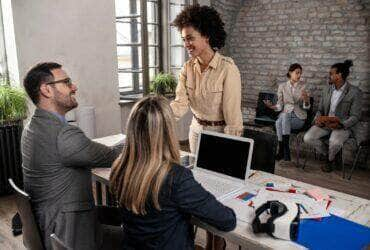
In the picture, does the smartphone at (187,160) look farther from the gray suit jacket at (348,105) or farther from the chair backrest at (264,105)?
the chair backrest at (264,105)

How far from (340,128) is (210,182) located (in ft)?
9.71

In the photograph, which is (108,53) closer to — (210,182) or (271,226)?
(210,182)

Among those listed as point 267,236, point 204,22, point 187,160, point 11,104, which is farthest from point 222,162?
point 11,104

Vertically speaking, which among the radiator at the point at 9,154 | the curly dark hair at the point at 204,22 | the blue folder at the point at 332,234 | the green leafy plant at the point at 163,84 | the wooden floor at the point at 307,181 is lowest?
the wooden floor at the point at 307,181

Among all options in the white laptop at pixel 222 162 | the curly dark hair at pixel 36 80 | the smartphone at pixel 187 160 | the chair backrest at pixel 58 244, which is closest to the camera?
the chair backrest at pixel 58 244

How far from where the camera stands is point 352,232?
1426mm

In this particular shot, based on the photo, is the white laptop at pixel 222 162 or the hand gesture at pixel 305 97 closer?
the white laptop at pixel 222 162

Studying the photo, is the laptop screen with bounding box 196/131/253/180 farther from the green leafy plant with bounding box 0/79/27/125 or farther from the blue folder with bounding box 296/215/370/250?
the green leafy plant with bounding box 0/79/27/125

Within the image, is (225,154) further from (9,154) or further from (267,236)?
(9,154)

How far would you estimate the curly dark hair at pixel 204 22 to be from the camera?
2453 mm

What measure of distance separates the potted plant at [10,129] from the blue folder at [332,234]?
297 centimetres

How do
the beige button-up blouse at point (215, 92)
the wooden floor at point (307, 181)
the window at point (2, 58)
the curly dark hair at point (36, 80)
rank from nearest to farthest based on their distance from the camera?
1. the curly dark hair at point (36, 80)
2. the beige button-up blouse at point (215, 92)
3. the wooden floor at point (307, 181)
4. the window at point (2, 58)

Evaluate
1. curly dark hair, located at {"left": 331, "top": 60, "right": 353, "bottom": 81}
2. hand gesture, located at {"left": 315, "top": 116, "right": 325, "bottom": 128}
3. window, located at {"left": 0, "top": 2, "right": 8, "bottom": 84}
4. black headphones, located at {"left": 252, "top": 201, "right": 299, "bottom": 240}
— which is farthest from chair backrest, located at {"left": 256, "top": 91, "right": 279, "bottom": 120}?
black headphones, located at {"left": 252, "top": 201, "right": 299, "bottom": 240}

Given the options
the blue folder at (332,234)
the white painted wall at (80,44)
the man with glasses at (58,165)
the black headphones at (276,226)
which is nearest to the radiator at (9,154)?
the white painted wall at (80,44)
